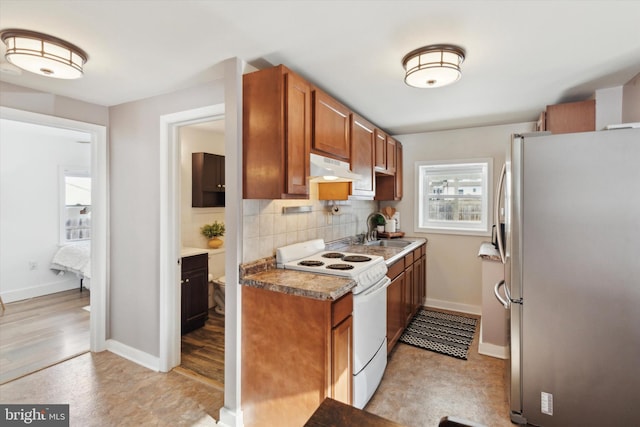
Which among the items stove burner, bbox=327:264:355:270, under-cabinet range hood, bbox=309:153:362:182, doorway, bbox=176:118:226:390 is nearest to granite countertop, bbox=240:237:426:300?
stove burner, bbox=327:264:355:270

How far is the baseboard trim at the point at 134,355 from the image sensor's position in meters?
2.58

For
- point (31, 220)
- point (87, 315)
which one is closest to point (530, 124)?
point (87, 315)

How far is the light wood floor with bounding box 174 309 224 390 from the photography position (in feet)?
8.21

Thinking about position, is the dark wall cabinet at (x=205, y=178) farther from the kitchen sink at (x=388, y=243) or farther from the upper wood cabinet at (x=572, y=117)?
the upper wood cabinet at (x=572, y=117)

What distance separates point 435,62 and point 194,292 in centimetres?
309

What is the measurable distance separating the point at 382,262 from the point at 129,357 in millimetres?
2436

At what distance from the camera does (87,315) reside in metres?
3.80

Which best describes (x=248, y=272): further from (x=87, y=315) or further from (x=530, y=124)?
(x=530, y=124)

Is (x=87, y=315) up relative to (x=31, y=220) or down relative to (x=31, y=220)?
down

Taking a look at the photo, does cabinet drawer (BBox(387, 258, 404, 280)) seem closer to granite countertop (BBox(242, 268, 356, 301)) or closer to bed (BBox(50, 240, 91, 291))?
granite countertop (BBox(242, 268, 356, 301))

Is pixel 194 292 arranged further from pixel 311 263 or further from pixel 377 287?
pixel 377 287

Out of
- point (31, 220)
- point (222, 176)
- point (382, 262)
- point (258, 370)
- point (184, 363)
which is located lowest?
point (184, 363)

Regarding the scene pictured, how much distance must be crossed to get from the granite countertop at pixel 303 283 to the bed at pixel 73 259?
3822 mm

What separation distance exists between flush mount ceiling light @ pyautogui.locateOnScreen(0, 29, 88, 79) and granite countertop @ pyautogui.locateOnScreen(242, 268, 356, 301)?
1.64 meters
